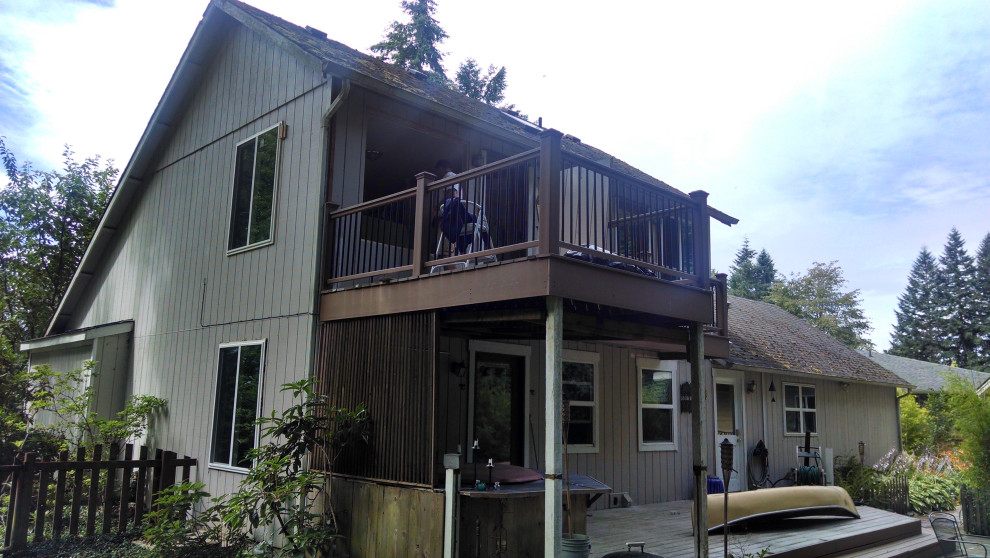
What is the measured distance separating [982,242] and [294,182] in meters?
60.5

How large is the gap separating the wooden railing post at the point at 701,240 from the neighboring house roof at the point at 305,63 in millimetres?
779

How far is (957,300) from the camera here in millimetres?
51219

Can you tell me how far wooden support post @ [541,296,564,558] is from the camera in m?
5.12

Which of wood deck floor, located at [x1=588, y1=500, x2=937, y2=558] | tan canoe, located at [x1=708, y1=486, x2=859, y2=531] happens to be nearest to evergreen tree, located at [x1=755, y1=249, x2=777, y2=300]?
wood deck floor, located at [x1=588, y1=500, x2=937, y2=558]

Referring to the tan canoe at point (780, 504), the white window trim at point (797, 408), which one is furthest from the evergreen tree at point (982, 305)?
the tan canoe at point (780, 504)

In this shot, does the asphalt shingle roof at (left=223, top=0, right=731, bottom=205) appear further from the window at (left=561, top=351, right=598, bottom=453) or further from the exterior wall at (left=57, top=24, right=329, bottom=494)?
the window at (left=561, top=351, right=598, bottom=453)

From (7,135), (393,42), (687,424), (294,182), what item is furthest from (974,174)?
(7,135)

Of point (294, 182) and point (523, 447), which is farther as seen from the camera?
point (523, 447)

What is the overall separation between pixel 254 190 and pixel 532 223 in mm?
4639

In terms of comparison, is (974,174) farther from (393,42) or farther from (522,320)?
(522,320)

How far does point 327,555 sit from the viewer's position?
6.53m

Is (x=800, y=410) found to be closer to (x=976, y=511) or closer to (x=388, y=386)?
(x=976, y=511)

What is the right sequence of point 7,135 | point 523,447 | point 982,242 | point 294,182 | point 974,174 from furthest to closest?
point 982,242 → point 974,174 → point 7,135 → point 523,447 → point 294,182

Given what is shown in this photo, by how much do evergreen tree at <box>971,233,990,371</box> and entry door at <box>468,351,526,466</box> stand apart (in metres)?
51.1
